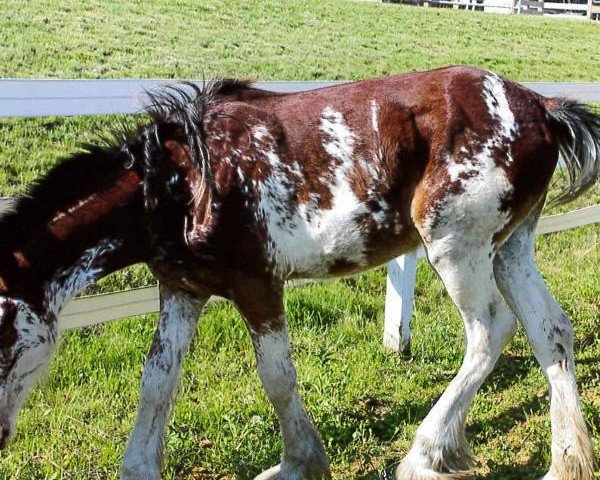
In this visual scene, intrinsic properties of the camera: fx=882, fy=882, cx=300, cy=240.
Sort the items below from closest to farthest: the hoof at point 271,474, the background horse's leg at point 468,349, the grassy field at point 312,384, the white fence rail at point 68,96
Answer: the background horse's leg at point 468,349 → the hoof at point 271,474 → the grassy field at point 312,384 → the white fence rail at point 68,96

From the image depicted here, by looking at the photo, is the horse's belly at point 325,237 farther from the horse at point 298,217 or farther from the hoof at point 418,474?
the hoof at point 418,474

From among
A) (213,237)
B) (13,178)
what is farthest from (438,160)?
(13,178)

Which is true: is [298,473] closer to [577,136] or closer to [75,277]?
[75,277]

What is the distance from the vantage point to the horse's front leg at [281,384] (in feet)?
12.2

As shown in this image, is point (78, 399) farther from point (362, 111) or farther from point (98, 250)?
point (362, 111)

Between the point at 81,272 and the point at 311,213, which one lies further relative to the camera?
the point at 311,213

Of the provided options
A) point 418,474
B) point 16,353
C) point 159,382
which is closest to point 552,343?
point 418,474

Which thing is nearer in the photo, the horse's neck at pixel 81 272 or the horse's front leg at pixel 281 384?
the horse's neck at pixel 81 272

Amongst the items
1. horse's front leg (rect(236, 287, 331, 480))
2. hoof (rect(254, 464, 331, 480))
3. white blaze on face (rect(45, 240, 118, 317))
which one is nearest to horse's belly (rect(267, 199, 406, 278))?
horse's front leg (rect(236, 287, 331, 480))

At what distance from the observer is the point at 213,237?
3.56 m

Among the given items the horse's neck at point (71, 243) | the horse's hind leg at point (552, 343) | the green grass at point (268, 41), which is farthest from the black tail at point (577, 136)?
the green grass at point (268, 41)

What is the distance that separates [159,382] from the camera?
382 centimetres

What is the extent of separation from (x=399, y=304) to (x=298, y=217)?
78.8 inches

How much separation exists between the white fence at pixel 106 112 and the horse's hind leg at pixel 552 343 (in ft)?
2.96
